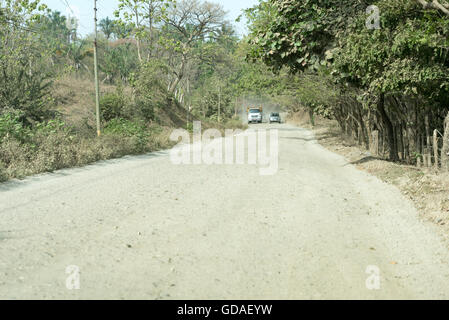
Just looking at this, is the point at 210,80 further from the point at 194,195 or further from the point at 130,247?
the point at 130,247

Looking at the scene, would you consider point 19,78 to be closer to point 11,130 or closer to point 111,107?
point 11,130

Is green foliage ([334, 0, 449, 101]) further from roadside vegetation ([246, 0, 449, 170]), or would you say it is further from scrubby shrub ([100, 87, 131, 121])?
scrubby shrub ([100, 87, 131, 121])

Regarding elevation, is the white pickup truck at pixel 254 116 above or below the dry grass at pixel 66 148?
above

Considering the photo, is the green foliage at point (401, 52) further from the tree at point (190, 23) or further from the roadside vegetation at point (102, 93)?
the tree at point (190, 23)

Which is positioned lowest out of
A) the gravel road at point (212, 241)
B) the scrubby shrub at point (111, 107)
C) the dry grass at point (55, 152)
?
the gravel road at point (212, 241)

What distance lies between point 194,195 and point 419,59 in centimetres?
607

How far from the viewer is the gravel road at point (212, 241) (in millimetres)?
4680

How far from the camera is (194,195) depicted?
30.3 feet

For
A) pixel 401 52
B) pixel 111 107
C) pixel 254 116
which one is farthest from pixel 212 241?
pixel 254 116

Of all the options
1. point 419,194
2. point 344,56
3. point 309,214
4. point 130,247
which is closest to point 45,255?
point 130,247

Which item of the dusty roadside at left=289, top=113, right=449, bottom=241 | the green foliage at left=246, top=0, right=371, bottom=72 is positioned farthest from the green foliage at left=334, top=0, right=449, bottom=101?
the dusty roadside at left=289, top=113, right=449, bottom=241

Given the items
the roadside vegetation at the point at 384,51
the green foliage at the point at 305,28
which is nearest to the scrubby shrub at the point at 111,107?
the roadside vegetation at the point at 384,51

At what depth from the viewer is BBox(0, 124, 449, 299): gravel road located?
4680mm

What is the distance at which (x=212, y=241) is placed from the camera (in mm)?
6211
